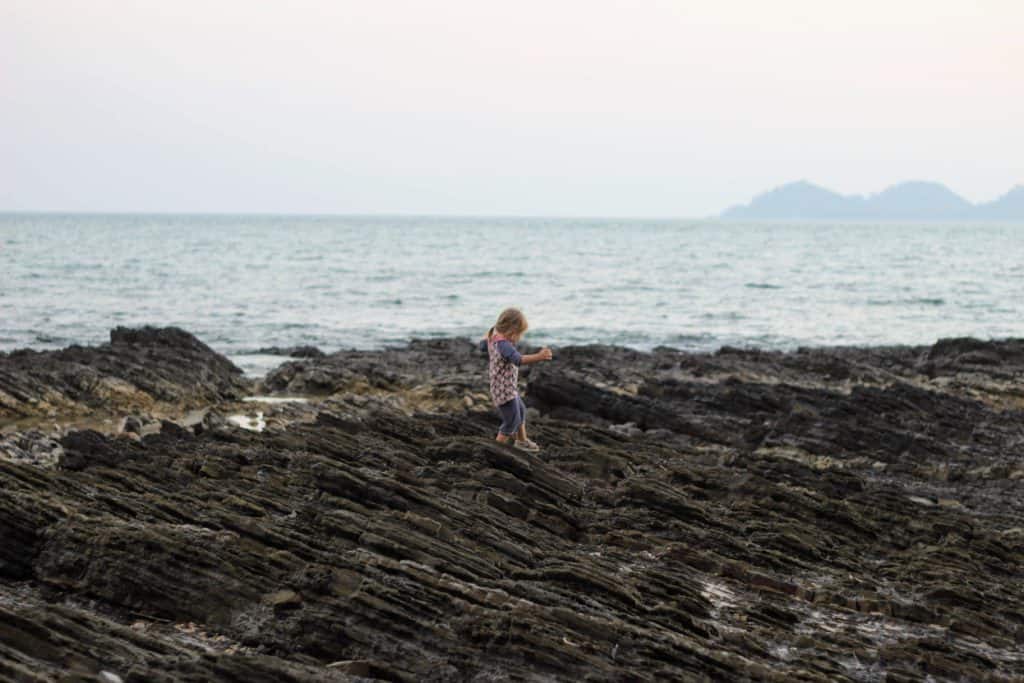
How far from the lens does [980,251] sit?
150375 millimetres

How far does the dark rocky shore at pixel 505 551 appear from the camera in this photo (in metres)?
8.87

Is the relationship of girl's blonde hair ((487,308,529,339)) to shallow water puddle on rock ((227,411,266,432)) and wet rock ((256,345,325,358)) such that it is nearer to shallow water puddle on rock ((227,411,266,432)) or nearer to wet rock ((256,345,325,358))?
shallow water puddle on rock ((227,411,266,432))

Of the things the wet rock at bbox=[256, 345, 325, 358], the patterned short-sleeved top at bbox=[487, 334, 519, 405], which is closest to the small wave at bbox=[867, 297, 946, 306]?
the wet rock at bbox=[256, 345, 325, 358]

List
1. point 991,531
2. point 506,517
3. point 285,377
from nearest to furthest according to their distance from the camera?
point 506,517 < point 991,531 < point 285,377

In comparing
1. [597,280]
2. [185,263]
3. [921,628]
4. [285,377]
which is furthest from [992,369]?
[185,263]

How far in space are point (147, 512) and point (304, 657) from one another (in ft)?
9.88

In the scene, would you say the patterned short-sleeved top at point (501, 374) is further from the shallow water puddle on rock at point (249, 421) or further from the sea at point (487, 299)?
the sea at point (487, 299)

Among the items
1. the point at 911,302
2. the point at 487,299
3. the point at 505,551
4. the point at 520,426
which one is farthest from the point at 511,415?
the point at 911,302

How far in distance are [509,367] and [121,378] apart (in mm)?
13100

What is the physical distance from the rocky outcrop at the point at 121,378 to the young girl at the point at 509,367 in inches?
433

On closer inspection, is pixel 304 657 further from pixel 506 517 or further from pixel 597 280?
pixel 597 280

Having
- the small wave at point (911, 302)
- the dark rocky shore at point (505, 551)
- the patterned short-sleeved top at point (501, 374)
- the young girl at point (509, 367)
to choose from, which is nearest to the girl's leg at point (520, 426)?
Answer: the young girl at point (509, 367)

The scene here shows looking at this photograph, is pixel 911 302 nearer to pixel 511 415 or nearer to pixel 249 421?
pixel 249 421

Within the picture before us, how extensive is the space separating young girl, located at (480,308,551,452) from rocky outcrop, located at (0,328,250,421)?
1100 centimetres
